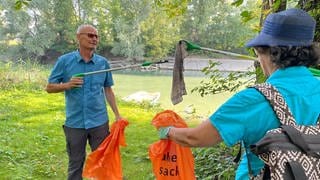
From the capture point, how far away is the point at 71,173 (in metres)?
3.44

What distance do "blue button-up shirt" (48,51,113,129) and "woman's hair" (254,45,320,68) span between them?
2.18 m

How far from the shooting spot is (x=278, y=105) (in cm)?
129

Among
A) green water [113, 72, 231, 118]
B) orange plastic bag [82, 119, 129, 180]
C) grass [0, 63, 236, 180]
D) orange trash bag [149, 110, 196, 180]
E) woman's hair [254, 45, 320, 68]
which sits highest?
woman's hair [254, 45, 320, 68]

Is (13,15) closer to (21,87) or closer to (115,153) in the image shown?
(21,87)

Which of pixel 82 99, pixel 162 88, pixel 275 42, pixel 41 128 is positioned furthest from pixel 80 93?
pixel 162 88

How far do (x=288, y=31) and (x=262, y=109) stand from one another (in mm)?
271

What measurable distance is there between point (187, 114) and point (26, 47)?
17009 mm

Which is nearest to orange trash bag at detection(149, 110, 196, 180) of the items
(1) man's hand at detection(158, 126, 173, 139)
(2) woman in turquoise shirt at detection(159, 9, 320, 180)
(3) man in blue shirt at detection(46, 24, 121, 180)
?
(1) man's hand at detection(158, 126, 173, 139)

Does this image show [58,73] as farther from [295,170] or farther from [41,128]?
[41,128]

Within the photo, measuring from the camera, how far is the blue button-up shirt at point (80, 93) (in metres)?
A: 3.35

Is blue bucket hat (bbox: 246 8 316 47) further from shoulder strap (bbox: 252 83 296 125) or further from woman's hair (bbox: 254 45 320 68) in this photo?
shoulder strap (bbox: 252 83 296 125)

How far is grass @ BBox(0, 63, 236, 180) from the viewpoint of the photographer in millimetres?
4704

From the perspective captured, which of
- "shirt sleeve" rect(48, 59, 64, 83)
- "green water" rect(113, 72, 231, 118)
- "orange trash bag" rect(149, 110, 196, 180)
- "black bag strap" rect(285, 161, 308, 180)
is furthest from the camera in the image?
"green water" rect(113, 72, 231, 118)

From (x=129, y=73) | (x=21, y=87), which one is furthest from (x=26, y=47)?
(x=21, y=87)
